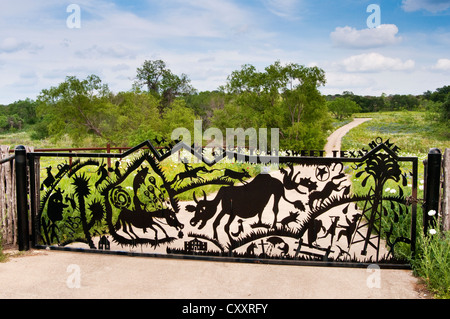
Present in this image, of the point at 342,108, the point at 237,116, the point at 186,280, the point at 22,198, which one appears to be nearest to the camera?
the point at 186,280

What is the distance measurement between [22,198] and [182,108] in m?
22.8

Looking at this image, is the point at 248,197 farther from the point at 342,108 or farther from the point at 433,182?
the point at 342,108

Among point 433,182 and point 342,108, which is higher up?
point 342,108

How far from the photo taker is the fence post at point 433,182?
13.2ft

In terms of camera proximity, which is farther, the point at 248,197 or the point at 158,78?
the point at 158,78

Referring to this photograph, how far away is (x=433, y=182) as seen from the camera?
4059 mm

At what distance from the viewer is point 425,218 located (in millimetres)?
4172

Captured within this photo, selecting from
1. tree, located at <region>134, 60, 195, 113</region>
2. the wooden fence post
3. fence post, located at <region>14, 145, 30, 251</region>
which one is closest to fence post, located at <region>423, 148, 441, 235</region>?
the wooden fence post

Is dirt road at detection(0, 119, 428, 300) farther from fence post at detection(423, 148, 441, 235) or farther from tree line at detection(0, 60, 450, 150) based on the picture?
tree line at detection(0, 60, 450, 150)

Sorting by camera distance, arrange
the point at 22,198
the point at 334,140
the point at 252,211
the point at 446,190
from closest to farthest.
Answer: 1. the point at 446,190
2. the point at 252,211
3. the point at 22,198
4. the point at 334,140

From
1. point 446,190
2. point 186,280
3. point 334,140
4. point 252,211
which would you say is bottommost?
point 186,280

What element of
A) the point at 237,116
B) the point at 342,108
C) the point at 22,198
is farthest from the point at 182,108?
the point at 342,108
